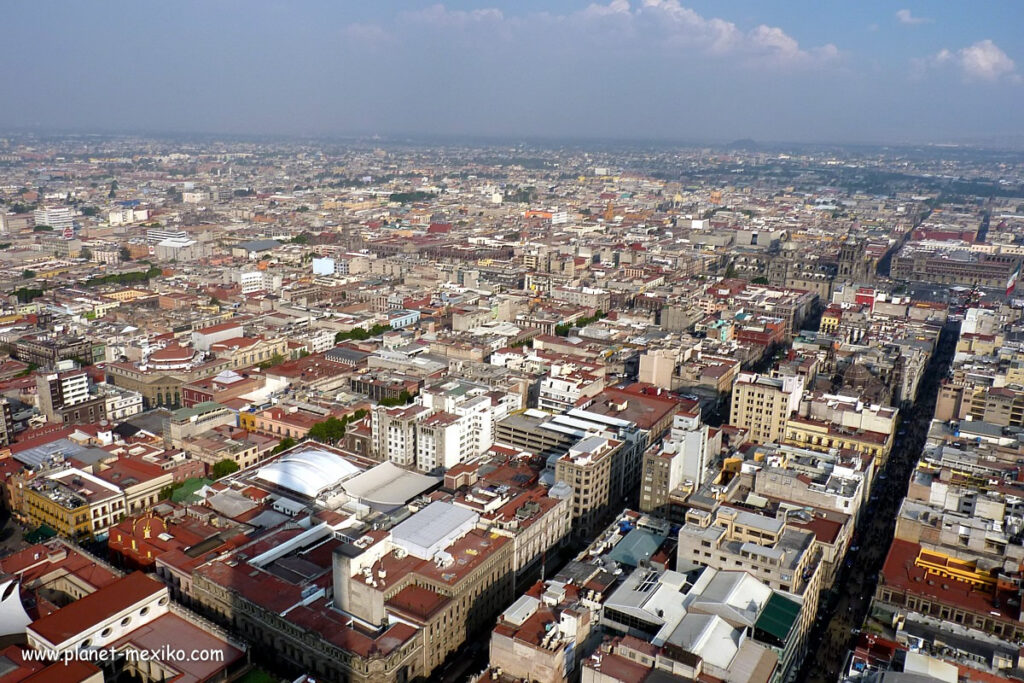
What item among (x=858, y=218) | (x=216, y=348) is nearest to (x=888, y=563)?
(x=216, y=348)

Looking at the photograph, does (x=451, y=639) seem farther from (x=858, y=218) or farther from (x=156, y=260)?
(x=858, y=218)

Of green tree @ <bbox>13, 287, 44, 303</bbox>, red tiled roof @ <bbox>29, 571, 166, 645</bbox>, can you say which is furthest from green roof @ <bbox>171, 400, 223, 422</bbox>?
green tree @ <bbox>13, 287, 44, 303</bbox>

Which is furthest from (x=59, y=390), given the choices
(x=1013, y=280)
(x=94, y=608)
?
(x=1013, y=280)

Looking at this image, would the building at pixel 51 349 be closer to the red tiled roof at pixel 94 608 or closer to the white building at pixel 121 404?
the white building at pixel 121 404

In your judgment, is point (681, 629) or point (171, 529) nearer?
point (681, 629)

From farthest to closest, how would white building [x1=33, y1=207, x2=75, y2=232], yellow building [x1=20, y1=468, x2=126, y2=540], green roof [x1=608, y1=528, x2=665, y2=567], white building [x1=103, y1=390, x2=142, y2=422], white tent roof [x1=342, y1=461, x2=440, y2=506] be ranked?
1. white building [x1=33, y1=207, x2=75, y2=232]
2. white building [x1=103, y1=390, x2=142, y2=422]
3. white tent roof [x1=342, y1=461, x2=440, y2=506]
4. yellow building [x1=20, y1=468, x2=126, y2=540]
5. green roof [x1=608, y1=528, x2=665, y2=567]

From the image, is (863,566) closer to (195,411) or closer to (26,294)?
(195,411)

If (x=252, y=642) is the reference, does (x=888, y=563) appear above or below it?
above

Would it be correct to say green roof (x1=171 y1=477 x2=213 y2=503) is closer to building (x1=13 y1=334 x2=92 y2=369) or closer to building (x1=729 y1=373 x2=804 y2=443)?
building (x1=13 y1=334 x2=92 y2=369)
